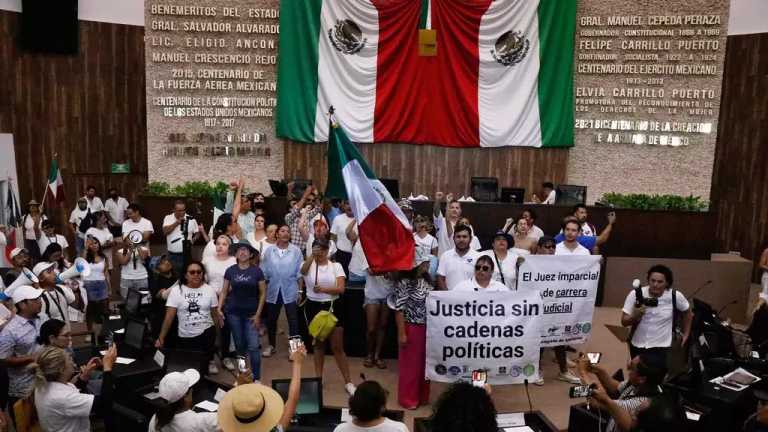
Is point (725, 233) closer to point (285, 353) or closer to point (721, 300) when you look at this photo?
point (721, 300)

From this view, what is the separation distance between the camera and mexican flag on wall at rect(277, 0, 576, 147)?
12.5 metres

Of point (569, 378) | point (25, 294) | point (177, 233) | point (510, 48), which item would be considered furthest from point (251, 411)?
point (510, 48)

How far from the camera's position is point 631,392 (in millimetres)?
4227

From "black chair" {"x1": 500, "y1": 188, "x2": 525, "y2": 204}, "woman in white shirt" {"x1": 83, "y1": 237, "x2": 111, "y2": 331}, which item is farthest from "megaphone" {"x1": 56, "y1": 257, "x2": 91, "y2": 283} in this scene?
"black chair" {"x1": 500, "y1": 188, "x2": 525, "y2": 204}

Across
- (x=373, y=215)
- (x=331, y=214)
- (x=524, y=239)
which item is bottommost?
(x=524, y=239)

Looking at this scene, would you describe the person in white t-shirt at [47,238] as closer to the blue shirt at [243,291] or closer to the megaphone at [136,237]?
the megaphone at [136,237]

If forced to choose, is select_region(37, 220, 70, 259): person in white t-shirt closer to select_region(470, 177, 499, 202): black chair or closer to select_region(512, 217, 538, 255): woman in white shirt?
select_region(512, 217, 538, 255): woman in white shirt

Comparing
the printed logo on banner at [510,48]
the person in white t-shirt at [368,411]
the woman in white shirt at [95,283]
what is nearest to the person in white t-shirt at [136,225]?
the woman in white shirt at [95,283]

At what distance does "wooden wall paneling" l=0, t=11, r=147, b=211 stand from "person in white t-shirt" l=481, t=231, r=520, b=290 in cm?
1052

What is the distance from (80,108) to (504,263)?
1102cm

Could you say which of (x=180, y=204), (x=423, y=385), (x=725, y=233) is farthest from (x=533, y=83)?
(x=423, y=385)

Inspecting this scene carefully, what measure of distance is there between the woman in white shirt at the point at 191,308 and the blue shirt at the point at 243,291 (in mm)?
167

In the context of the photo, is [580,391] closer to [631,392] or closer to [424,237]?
[631,392]

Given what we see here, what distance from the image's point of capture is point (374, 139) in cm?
1292
